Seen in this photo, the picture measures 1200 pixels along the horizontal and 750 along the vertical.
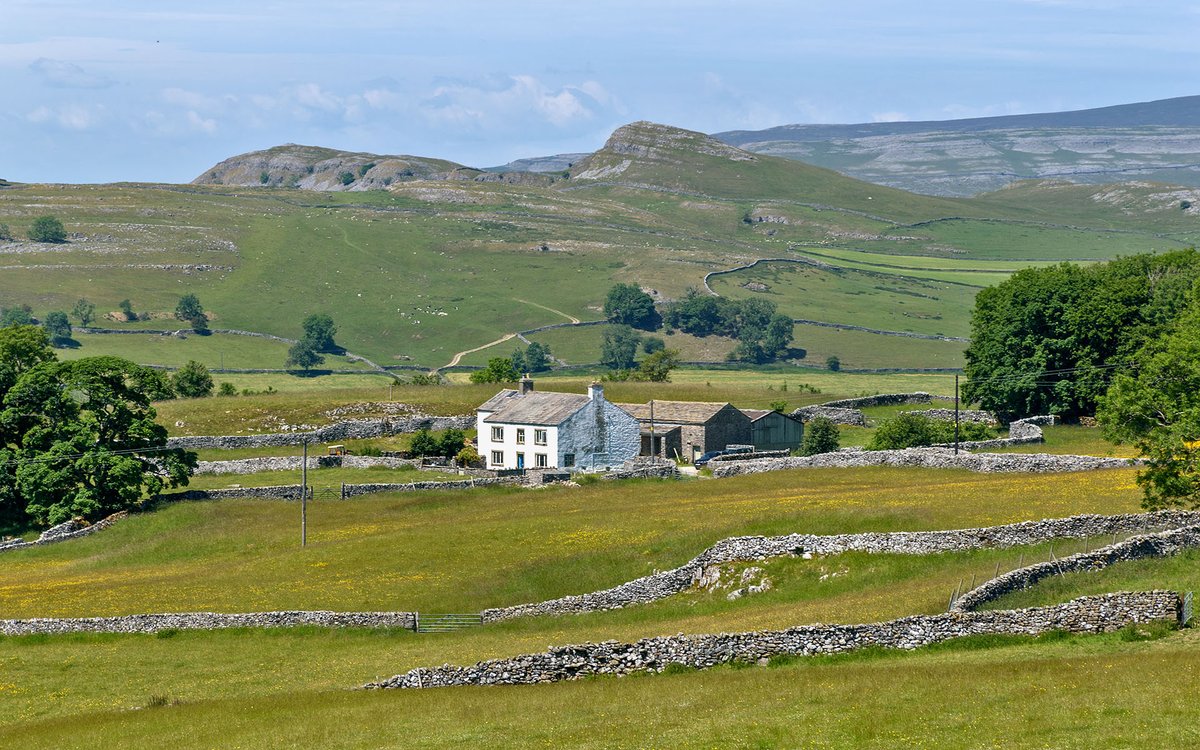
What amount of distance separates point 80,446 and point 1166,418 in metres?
58.0

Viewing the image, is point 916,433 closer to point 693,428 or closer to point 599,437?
point 693,428

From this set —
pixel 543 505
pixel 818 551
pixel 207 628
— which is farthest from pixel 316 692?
pixel 543 505

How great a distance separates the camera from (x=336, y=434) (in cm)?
10606

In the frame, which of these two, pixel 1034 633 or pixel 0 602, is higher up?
pixel 1034 633

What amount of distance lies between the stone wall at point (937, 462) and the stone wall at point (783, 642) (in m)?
31.1

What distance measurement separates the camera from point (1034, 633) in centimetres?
3691

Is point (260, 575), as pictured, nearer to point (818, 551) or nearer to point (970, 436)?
point (818, 551)

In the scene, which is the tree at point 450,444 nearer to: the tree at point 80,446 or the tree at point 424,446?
the tree at point 424,446

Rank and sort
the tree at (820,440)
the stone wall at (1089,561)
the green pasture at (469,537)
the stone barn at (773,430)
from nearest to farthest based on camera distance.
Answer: the stone wall at (1089,561)
the green pasture at (469,537)
the tree at (820,440)
the stone barn at (773,430)

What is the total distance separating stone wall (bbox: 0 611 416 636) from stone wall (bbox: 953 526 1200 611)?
823 inches

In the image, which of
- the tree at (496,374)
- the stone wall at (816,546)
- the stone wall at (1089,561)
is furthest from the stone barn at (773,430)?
the stone wall at (1089,561)

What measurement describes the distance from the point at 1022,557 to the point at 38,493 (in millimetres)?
56020

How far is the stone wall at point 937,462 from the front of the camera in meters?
69.9

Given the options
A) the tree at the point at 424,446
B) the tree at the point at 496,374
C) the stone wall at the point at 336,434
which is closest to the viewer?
the tree at the point at 424,446
